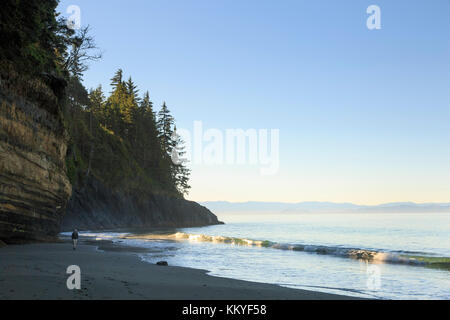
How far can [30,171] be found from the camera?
17719mm

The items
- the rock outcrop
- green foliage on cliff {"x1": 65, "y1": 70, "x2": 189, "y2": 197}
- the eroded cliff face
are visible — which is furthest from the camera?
green foliage on cliff {"x1": 65, "y1": 70, "x2": 189, "y2": 197}

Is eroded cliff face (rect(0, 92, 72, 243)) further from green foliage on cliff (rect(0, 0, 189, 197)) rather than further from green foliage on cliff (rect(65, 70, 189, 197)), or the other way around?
green foliage on cliff (rect(65, 70, 189, 197))

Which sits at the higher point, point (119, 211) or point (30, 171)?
point (30, 171)

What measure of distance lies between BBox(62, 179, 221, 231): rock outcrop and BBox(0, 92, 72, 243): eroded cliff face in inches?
964

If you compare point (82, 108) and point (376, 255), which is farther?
point (82, 108)

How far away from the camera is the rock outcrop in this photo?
4680 centimetres

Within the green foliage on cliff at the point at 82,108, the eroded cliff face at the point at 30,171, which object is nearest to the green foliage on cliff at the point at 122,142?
the green foliage on cliff at the point at 82,108

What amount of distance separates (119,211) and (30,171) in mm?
40578

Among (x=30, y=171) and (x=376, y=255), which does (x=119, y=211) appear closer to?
(x=30, y=171)

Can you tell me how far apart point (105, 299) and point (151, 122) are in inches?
2777

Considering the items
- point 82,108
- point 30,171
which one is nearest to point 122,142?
point 82,108

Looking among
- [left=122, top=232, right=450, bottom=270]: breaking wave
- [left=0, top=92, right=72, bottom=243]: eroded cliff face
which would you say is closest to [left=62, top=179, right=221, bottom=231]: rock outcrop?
[left=122, top=232, right=450, bottom=270]: breaking wave
